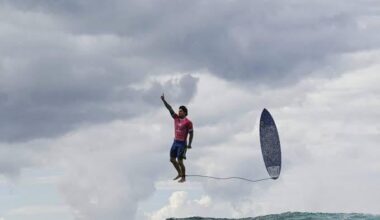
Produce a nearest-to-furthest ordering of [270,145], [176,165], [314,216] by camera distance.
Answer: [176,165] < [314,216] < [270,145]

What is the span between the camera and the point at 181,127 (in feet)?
93.4

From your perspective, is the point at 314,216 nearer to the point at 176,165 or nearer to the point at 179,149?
the point at 176,165

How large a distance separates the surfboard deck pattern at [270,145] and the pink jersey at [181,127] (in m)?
7.63

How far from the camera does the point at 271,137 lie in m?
35.3

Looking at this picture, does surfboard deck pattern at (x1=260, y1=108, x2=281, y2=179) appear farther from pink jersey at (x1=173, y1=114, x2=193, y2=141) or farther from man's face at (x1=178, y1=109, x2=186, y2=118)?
man's face at (x1=178, y1=109, x2=186, y2=118)

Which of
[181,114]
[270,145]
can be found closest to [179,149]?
[181,114]

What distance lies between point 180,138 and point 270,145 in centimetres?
815

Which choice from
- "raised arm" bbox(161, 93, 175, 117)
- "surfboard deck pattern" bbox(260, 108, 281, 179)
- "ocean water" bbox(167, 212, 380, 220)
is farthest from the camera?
"surfboard deck pattern" bbox(260, 108, 281, 179)

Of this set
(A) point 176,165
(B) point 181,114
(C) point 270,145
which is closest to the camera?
(B) point 181,114

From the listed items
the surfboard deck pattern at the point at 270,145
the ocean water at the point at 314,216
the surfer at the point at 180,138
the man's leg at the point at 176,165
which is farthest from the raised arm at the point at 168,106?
the surfboard deck pattern at the point at 270,145

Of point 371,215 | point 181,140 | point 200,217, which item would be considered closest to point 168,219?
point 200,217

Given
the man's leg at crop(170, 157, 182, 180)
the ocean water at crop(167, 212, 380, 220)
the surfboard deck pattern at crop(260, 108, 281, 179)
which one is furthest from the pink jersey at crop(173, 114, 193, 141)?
the surfboard deck pattern at crop(260, 108, 281, 179)

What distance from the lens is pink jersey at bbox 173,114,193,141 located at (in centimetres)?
2842

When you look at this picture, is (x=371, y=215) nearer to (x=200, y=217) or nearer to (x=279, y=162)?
(x=279, y=162)
